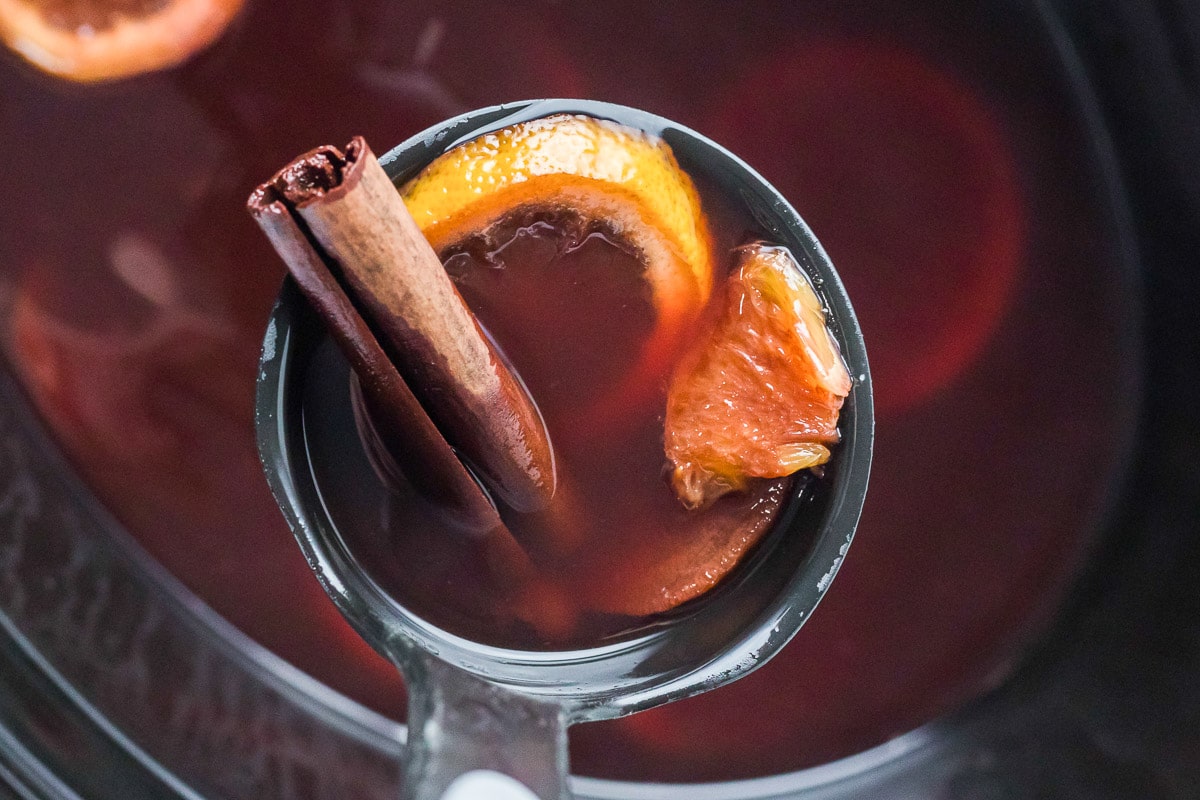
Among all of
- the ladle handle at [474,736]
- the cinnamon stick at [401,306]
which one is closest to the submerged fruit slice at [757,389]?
the cinnamon stick at [401,306]

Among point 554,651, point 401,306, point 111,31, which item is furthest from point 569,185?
point 111,31

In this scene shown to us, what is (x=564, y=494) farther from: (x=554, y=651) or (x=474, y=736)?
(x=474, y=736)

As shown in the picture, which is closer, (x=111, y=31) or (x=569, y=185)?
(x=569, y=185)

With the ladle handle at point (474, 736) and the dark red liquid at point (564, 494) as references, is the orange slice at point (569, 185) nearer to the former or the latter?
the dark red liquid at point (564, 494)

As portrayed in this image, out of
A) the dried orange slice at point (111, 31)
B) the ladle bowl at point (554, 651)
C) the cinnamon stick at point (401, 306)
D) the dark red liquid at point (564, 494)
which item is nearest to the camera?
the cinnamon stick at point (401, 306)

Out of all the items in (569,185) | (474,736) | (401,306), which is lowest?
(474,736)

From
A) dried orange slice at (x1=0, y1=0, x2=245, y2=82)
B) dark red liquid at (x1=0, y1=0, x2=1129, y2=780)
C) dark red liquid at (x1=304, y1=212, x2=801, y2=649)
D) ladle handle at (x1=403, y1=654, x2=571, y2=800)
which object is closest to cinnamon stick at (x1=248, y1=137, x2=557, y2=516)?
dark red liquid at (x1=304, y1=212, x2=801, y2=649)
